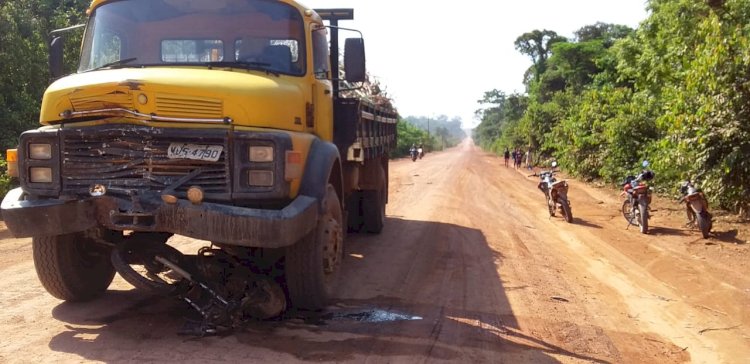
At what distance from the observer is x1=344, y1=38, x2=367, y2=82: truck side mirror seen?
19.5ft

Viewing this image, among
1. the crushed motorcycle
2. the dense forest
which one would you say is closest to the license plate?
the crushed motorcycle

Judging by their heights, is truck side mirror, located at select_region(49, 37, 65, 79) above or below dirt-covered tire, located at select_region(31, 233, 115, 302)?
above

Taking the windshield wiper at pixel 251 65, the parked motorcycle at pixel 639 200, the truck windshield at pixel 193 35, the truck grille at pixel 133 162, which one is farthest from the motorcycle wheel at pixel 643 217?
the truck grille at pixel 133 162

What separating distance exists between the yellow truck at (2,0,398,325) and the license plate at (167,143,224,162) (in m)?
0.01

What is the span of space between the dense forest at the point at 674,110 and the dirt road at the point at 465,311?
142cm

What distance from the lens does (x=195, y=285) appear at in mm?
4906

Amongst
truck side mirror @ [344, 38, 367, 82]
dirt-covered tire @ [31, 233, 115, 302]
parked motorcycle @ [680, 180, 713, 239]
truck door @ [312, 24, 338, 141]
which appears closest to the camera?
dirt-covered tire @ [31, 233, 115, 302]

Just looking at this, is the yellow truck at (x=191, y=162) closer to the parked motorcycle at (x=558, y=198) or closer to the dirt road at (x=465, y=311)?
the dirt road at (x=465, y=311)

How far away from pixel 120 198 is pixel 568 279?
489 centimetres

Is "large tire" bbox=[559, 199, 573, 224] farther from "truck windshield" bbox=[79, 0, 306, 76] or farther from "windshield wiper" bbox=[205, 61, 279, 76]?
"windshield wiper" bbox=[205, 61, 279, 76]

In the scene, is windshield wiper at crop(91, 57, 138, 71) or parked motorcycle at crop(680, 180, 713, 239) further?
parked motorcycle at crop(680, 180, 713, 239)

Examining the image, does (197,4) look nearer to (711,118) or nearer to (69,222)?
(69,222)

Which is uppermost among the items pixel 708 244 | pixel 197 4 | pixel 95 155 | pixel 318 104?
pixel 197 4

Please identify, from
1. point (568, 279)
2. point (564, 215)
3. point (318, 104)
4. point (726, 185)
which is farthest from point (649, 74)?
point (318, 104)
